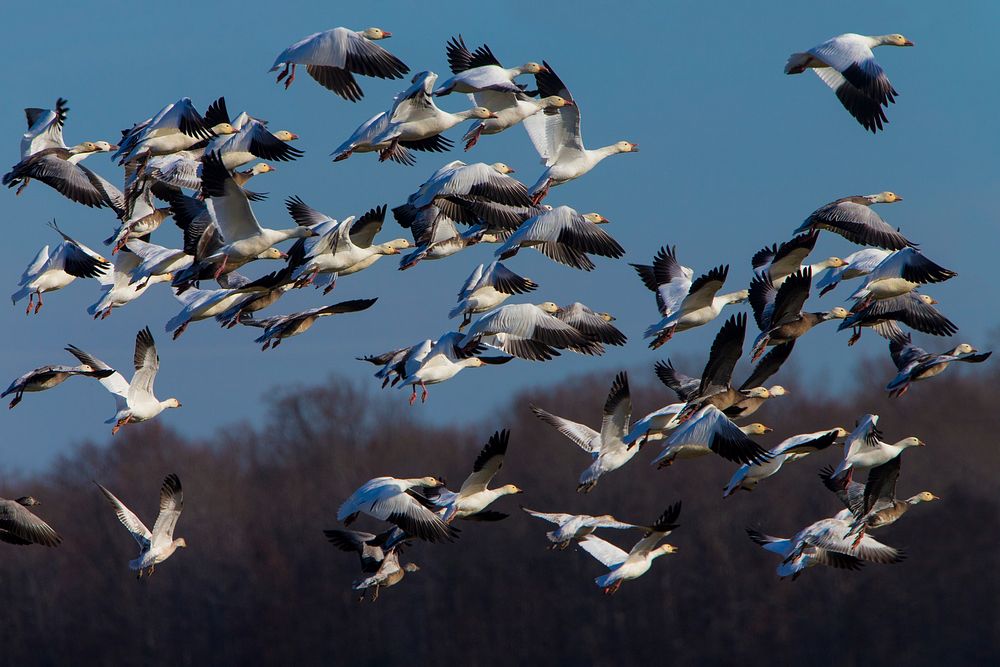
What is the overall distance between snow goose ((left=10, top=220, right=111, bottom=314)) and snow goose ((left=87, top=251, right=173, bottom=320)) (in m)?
0.15

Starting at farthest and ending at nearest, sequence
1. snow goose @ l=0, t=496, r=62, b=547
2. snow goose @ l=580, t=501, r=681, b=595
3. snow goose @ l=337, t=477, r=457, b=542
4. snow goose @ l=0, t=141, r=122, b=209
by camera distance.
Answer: snow goose @ l=580, t=501, r=681, b=595
snow goose @ l=0, t=141, r=122, b=209
snow goose @ l=0, t=496, r=62, b=547
snow goose @ l=337, t=477, r=457, b=542

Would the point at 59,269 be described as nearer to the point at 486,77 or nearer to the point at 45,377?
the point at 45,377

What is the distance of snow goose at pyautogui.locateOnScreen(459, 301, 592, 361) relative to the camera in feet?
55.2

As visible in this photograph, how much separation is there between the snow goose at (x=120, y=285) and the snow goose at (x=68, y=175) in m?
0.67

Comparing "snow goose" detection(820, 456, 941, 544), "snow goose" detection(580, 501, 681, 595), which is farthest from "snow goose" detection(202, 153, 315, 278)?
"snow goose" detection(820, 456, 941, 544)

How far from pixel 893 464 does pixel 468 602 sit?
20707mm

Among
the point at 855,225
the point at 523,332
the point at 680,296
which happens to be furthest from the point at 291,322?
the point at 855,225

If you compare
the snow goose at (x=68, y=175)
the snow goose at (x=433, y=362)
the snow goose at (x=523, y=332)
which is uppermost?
the snow goose at (x=68, y=175)

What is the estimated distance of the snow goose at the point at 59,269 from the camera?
18531 millimetres

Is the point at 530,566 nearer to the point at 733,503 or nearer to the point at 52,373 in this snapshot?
the point at 733,503

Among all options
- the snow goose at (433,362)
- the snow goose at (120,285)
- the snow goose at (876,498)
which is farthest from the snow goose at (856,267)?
the snow goose at (120,285)

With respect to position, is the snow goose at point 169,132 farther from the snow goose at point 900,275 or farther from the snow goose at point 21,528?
the snow goose at point 900,275

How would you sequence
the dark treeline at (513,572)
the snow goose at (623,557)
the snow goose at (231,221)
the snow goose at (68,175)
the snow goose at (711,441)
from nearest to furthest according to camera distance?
the snow goose at (711,441)
the snow goose at (231,221)
the snow goose at (68,175)
the snow goose at (623,557)
the dark treeline at (513,572)

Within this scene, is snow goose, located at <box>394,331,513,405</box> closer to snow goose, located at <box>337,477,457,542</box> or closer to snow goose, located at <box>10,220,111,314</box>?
snow goose, located at <box>337,477,457,542</box>
